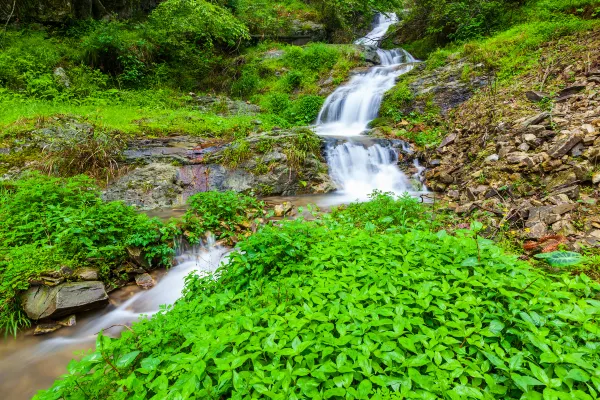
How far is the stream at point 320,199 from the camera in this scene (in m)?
A: 2.87

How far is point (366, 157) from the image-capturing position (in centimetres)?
786

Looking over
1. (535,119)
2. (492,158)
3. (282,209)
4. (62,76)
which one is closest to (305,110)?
(282,209)

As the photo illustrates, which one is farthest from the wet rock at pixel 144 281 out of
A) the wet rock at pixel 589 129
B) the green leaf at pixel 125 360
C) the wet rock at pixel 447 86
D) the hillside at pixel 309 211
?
the wet rock at pixel 447 86

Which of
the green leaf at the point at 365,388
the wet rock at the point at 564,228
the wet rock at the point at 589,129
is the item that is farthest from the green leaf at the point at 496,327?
the wet rock at the point at 589,129

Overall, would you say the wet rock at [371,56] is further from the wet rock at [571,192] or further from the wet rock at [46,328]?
the wet rock at [46,328]

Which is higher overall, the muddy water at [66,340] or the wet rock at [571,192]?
the wet rock at [571,192]

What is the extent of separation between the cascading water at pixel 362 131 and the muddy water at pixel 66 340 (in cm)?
404

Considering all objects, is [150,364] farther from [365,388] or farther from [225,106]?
[225,106]

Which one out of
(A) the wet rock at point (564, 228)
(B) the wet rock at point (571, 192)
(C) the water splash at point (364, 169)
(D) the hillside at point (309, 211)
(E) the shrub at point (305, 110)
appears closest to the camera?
(D) the hillside at point (309, 211)

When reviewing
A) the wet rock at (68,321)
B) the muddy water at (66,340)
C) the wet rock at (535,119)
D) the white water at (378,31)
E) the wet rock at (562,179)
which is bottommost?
the muddy water at (66,340)

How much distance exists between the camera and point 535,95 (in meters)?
6.48

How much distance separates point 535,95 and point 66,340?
30.8ft

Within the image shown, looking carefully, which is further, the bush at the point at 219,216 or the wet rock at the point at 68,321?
the bush at the point at 219,216

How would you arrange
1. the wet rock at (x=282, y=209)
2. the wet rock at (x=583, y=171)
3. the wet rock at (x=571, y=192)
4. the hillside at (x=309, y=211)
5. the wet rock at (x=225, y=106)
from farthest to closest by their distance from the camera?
1. the wet rock at (x=225, y=106)
2. the wet rock at (x=282, y=209)
3. the wet rock at (x=583, y=171)
4. the wet rock at (x=571, y=192)
5. the hillside at (x=309, y=211)
